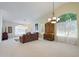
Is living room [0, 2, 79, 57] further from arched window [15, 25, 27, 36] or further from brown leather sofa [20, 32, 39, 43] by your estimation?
arched window [15, 25, 27, 36]

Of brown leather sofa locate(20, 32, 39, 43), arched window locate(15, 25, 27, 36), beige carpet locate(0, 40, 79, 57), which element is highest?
arched window locate(15, 25, 27, 36)

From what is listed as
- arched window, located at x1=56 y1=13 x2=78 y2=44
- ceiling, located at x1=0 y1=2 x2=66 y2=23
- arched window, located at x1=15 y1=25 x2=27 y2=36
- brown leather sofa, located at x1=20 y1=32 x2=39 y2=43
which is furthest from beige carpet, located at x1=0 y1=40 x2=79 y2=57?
arched window, located at x1=15 y1=25 x2=27 y2=36

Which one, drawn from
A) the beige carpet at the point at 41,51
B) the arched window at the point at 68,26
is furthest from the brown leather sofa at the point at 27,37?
the beige carpet at the point at 41,51

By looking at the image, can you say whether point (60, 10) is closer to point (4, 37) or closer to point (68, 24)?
point (68, 24)

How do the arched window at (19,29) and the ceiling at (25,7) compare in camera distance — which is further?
the arched window at (19,29)

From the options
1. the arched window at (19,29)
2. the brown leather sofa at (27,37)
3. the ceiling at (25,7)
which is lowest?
the brown leather sofa at (27,37)

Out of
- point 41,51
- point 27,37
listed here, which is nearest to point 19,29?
point 27,37

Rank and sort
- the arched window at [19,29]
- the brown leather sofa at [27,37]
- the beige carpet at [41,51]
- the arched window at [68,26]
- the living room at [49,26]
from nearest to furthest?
1. the beige carpet at [41,51]
2. the living room at [49,26]
3. the arched window at [68,26]
4. the brown leather sofa at [27,37]
5. the arched window at [19,29]

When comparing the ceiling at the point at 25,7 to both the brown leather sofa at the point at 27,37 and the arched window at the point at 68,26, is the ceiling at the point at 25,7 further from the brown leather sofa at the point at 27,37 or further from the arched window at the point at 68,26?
the brown leather sofa at the point at 27,37

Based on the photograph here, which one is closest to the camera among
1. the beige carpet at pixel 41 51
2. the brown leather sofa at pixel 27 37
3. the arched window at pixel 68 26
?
the beige carpet at pixel 41 51

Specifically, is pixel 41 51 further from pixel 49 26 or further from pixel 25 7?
pixel 49 26

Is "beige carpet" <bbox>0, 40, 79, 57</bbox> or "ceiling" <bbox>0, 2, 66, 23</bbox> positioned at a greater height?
"ceiling" <bbox>0, 2, 66, 23</bbox>

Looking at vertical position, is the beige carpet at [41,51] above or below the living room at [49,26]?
below

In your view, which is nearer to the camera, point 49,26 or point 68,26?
point 68,26
